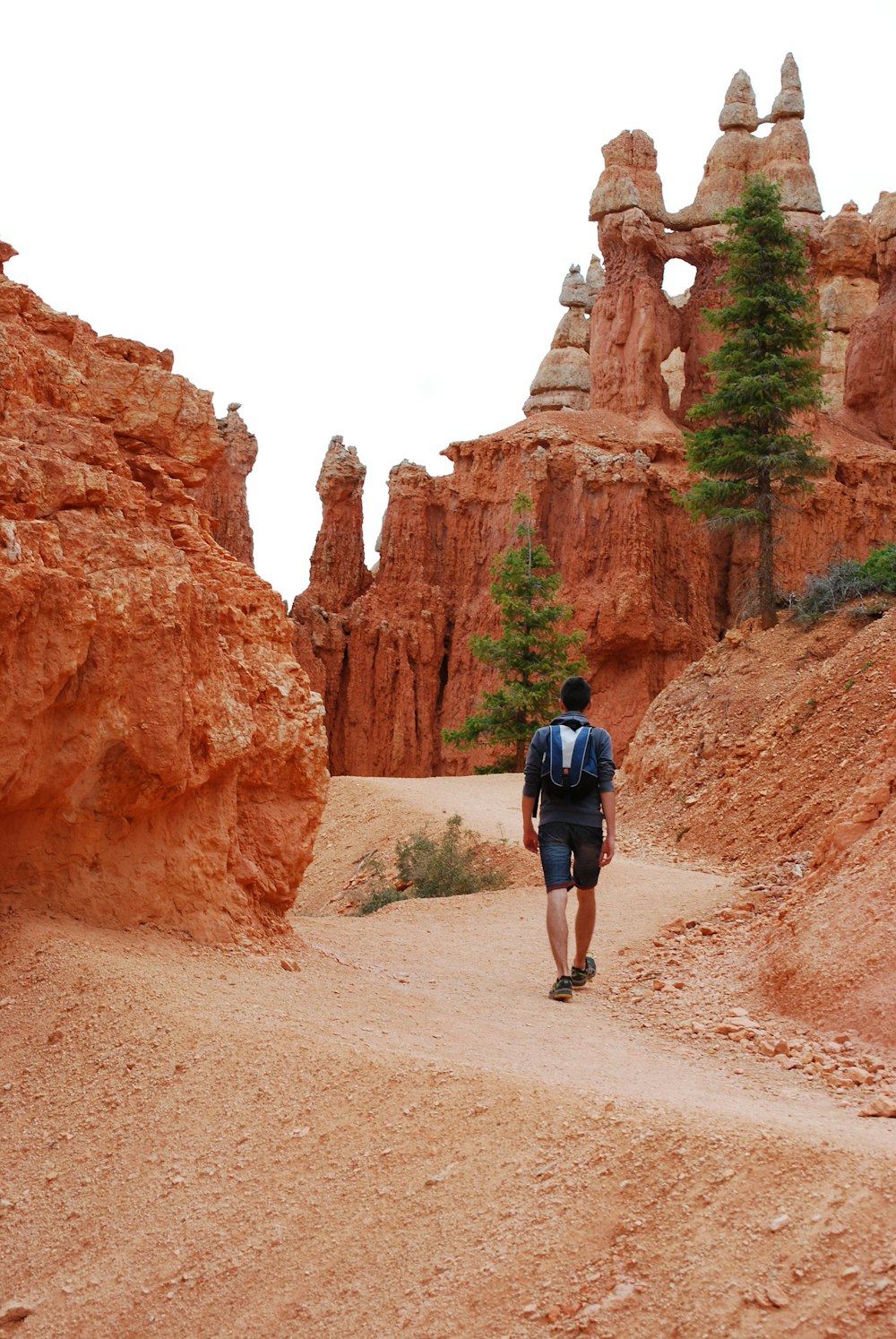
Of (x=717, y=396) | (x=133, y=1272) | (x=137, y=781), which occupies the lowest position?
(x=133, y=1272)

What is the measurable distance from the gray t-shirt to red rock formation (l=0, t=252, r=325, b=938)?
1377 millimetres

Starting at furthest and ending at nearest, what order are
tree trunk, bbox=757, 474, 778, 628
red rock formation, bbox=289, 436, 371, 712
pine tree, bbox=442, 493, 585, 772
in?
red rock formation, bbox=289, 436, 371, 712
pine tree, bbox=442, 493, 585, 772
tree trunk, bbox=757, 474, 778, 628

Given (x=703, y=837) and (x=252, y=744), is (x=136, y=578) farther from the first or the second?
(x=703, y=837)

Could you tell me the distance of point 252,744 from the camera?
7.27 meters

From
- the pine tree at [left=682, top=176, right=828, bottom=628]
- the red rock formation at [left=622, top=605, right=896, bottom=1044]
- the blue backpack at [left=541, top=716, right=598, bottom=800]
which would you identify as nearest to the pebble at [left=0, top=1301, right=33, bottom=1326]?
the red rock formation at [left=622, top=605, right=896, bottom=1044]

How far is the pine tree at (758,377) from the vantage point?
22281mm

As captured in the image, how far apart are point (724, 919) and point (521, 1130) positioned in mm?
5300

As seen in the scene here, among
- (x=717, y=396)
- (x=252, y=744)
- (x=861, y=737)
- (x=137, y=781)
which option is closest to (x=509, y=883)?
(x=861, y=737)

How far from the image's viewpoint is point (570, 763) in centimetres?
723

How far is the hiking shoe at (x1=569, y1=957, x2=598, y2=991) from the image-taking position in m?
7.59

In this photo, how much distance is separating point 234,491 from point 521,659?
1229 centimetres

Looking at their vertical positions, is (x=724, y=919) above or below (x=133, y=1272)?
above

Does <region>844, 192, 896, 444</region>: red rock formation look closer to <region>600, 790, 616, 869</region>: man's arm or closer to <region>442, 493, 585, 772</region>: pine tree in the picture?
<region>442, 493, 585, 772</region>: pine tree

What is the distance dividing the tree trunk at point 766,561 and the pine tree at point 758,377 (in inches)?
0.9
